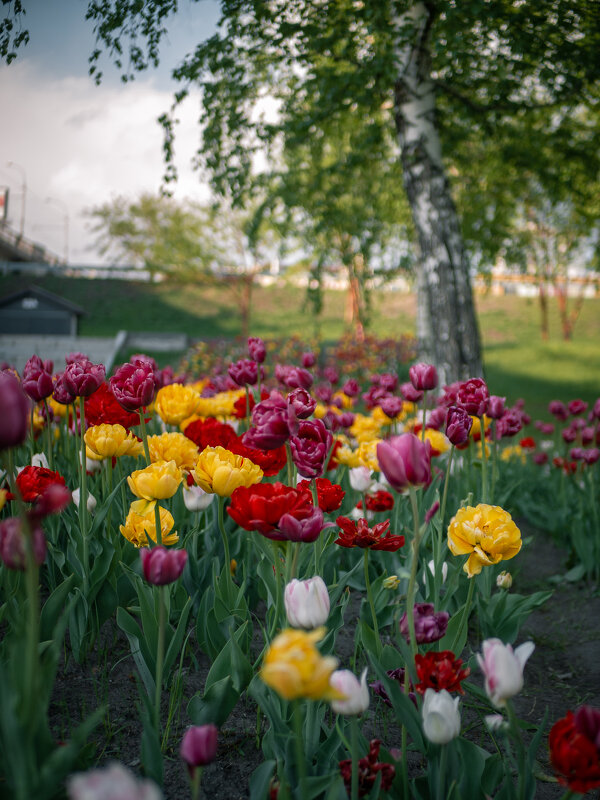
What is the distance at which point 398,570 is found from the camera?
209cm

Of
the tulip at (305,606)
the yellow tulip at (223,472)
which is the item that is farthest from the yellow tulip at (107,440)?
the tulip at (305,606)

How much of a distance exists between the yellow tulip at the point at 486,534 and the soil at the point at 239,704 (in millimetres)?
520

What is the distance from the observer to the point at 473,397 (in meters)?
1.76

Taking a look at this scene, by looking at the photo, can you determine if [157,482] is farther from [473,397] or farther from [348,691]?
[473,397]

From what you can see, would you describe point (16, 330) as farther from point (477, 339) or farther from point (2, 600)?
point (2, 600)

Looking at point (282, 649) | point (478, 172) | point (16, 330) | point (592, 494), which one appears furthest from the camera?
point (16, 330)

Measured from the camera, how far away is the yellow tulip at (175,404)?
2.11 meters

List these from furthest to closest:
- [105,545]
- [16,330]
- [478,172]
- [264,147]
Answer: [16,330] → [478,172] → [264,147] → [105,545]

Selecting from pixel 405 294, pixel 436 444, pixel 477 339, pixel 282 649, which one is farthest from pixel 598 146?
pixel 405 294

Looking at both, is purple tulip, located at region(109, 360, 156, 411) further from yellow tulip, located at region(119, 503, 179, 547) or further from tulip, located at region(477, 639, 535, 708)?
tulip, located at region(477, 639, 535, 708)

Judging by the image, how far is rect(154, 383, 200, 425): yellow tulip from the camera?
211 cm

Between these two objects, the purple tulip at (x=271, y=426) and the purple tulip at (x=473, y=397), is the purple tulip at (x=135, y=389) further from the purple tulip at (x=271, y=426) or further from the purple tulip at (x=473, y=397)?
the purple tulip at (x=473, y=397)

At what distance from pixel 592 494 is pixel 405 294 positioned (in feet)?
88.8

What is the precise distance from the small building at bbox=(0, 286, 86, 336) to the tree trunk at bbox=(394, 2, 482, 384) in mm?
10784
